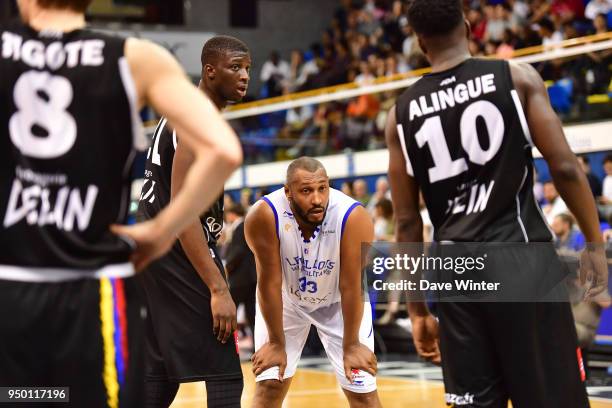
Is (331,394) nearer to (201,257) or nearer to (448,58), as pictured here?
(201,257)

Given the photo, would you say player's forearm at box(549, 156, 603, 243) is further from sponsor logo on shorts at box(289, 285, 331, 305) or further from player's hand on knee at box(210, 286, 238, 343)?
sponsor logo on shorts at box(289, 285, 331, 305)

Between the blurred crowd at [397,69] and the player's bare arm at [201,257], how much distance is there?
761 cm

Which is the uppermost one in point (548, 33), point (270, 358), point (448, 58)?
point (548, 33)

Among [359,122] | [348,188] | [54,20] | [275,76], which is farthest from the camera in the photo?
[275,76]

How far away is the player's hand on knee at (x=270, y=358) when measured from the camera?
5.26 meters

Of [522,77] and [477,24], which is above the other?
[477,24]

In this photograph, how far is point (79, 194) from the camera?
2.61 m

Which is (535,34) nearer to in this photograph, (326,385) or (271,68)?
(326,385)

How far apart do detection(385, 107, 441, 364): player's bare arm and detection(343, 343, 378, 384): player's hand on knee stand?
52.9 inches

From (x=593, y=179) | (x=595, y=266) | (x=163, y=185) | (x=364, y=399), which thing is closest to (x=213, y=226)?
(x=163, y=185)

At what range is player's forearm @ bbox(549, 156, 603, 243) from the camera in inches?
137

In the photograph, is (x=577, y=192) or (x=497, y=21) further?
(x=497, y=21)

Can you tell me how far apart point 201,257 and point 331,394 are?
5.05 metres

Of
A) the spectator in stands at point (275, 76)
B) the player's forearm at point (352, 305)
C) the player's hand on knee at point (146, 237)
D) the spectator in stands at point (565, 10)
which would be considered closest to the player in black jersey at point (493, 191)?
the player's hand on knee at point (146, 237)
